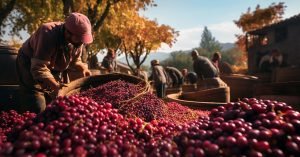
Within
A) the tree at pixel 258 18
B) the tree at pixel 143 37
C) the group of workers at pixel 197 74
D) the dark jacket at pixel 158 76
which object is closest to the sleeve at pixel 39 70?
the group of workers at pixel 197 74

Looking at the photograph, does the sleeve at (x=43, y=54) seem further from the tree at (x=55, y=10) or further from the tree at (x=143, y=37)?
the tree at (x=143, y=37)

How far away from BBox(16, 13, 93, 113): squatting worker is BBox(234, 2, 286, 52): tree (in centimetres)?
3414

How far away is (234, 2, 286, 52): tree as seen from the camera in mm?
34375

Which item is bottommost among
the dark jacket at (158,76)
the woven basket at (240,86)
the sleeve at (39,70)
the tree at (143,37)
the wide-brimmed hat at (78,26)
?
the woven basket at (240,86)

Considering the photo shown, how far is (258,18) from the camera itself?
35531 mm

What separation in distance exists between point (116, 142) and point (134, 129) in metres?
0.35

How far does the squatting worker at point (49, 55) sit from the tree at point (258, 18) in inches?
1344

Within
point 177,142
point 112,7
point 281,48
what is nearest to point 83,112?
point 177,142

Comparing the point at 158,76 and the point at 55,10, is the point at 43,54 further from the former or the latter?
the point at 55,10

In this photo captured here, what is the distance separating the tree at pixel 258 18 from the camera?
34.4 m

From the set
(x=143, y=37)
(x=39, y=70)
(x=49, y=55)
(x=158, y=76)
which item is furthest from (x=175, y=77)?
(x=143, y=37)

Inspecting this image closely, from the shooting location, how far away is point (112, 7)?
17469 millimetres

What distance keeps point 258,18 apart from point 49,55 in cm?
3540

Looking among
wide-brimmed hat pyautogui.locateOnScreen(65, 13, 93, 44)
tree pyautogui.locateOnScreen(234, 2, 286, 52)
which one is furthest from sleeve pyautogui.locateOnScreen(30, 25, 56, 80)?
tree pyautogui.locateOnScreen(234, 2, 286, 52)
